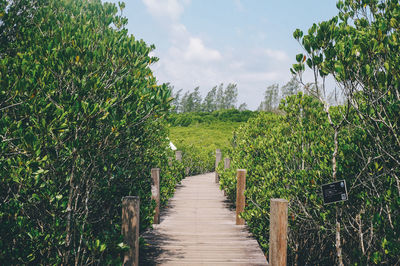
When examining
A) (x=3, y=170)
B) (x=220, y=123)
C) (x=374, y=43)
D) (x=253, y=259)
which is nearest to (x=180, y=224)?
(x=253, y=259)

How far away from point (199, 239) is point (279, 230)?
2.47m

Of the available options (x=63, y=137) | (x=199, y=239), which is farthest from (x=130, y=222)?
(x=199, y=239)

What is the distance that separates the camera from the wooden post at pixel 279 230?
4.31 meters

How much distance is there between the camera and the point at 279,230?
4336 mm

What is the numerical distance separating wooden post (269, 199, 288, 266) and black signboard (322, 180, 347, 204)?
506 millimetres

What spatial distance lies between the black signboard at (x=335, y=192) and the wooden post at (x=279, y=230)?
506 millimetres

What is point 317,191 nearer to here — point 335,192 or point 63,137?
point 335,192

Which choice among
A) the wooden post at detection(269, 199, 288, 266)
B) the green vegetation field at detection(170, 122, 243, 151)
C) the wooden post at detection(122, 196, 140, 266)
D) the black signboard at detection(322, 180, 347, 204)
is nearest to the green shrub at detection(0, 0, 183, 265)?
the wooden post at detection(122, 196, 140, 266)

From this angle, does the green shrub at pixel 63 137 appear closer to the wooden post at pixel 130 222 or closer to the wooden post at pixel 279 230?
the wooden post at pixel 130 222

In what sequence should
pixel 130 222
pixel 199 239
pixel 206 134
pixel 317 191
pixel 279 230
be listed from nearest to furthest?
pixel 130 222 → pixel 279 230 → pixel 317 191 → pixel 199 239 → pixel 206 134

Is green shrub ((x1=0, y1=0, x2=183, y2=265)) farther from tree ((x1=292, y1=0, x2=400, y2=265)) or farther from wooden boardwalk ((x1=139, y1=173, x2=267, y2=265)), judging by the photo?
tree ((x1=292, y1=0, x2=400, y2=265))

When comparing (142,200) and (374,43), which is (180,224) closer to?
(142,200)

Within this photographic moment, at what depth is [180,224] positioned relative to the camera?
7504 mm

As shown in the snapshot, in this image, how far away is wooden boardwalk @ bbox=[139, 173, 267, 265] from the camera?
5391 millimetres
